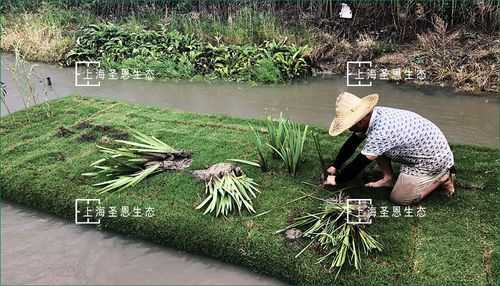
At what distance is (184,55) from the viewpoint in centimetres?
724

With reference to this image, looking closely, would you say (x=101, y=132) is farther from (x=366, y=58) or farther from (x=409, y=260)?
(x=366, y=58)

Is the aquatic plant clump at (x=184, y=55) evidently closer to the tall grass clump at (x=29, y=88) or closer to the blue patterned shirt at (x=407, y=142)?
the tall grass clump at (x=29, y=88)

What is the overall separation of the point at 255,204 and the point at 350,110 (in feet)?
2.99

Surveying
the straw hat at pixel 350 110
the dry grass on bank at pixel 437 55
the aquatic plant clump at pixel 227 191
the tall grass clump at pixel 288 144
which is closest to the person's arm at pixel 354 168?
the straw hat at pixel 350 110

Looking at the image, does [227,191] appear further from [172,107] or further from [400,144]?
[172,107]

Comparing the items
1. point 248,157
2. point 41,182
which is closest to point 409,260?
point 248,157

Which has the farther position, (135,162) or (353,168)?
(135,162)

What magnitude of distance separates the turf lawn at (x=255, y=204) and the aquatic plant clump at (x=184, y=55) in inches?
74.5

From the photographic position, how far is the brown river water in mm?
3123

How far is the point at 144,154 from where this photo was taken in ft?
13.3

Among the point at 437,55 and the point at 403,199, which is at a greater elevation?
the point at 437,55

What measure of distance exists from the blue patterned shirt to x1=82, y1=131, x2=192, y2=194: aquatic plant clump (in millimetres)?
1646

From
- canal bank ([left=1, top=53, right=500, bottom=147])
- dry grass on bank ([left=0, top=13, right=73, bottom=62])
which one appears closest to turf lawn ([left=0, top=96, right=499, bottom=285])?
canal bank ([left=1, top=53, right=500, bottom=147])

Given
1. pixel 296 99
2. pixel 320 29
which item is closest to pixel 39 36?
pixel 320 29
